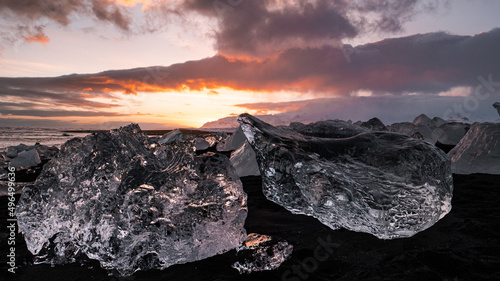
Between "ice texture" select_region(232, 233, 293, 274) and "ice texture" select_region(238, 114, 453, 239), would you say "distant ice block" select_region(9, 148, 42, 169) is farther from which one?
"ice texture" select_region(232, 233, 293, 274)

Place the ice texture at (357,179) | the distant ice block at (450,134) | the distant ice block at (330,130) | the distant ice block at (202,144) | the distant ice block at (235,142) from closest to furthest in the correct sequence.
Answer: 1. the ice texture at (357,179)
2. the distant ice block at (330,130)
3. the distant ice block at (235,142)
4. the distant ice block at (450,134)
5. the distant ice block at (202,144)

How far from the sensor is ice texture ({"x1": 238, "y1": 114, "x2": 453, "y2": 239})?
2336mm

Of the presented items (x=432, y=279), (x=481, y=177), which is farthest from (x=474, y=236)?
(x=481, y=177)

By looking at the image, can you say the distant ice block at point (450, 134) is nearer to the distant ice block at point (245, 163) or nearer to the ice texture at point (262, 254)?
the distant ice block at point (245, 163)

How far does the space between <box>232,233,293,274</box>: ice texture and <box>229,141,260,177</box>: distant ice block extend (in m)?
3.15

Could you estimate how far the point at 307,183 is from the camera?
246cm

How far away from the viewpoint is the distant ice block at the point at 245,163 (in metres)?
5.34

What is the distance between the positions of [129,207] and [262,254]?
1.13 m

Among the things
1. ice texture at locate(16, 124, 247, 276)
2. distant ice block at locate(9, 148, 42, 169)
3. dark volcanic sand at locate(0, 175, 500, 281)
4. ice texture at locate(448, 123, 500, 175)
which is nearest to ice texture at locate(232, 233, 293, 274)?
dark volcanic sand at locate(0, 175, 500, 281)

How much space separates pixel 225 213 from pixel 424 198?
182cm

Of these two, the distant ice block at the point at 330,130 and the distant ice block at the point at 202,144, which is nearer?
the distant ice block at the point at 330,130

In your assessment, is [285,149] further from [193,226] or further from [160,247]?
[160,247]

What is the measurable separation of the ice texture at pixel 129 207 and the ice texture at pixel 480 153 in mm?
5079

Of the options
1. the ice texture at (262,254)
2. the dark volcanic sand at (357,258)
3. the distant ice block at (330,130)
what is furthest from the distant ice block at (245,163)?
the ice texture at (262,254)
